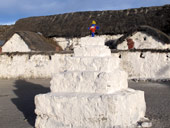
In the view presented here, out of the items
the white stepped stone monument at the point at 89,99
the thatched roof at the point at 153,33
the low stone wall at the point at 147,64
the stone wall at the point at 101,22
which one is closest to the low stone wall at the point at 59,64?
the low stone wall at the point at 147,64

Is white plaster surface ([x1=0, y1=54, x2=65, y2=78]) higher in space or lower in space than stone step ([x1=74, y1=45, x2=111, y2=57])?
lower

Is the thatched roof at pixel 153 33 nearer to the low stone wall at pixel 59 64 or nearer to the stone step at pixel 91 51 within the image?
the low stone wall at pixel 59 64

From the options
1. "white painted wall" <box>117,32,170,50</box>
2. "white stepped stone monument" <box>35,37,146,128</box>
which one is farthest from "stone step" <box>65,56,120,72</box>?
"white painted wall" <box>117,32,170,50</box>

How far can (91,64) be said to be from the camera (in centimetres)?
409

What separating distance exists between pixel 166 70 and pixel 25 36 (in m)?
10.2

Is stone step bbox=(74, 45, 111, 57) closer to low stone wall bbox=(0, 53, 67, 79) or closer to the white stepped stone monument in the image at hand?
the white stepped stone monument

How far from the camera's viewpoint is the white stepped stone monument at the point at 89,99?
11.8 ft

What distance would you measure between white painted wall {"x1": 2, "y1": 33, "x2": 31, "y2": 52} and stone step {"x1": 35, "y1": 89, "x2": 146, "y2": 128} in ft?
39.9

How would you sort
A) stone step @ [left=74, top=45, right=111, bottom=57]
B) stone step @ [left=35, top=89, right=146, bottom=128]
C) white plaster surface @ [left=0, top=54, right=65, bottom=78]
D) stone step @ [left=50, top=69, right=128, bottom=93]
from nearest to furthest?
stone step @ [left=35, top=89, right=146, bottom=128]
stone step @ [left=50, top=69, right=128, bottom=93]
stone step @ [left=74, top=45, right=111, bottom=57]
white plaster surface @ [left=0, top=54, right=65, bottom=78]

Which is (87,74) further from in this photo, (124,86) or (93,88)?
(124,86)

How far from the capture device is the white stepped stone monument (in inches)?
141

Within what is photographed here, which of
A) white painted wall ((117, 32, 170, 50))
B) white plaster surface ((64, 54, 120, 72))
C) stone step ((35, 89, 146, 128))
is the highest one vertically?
white painted wall ((117, 32, 170, 50))

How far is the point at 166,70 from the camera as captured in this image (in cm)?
1059

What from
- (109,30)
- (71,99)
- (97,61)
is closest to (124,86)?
(97,61)
